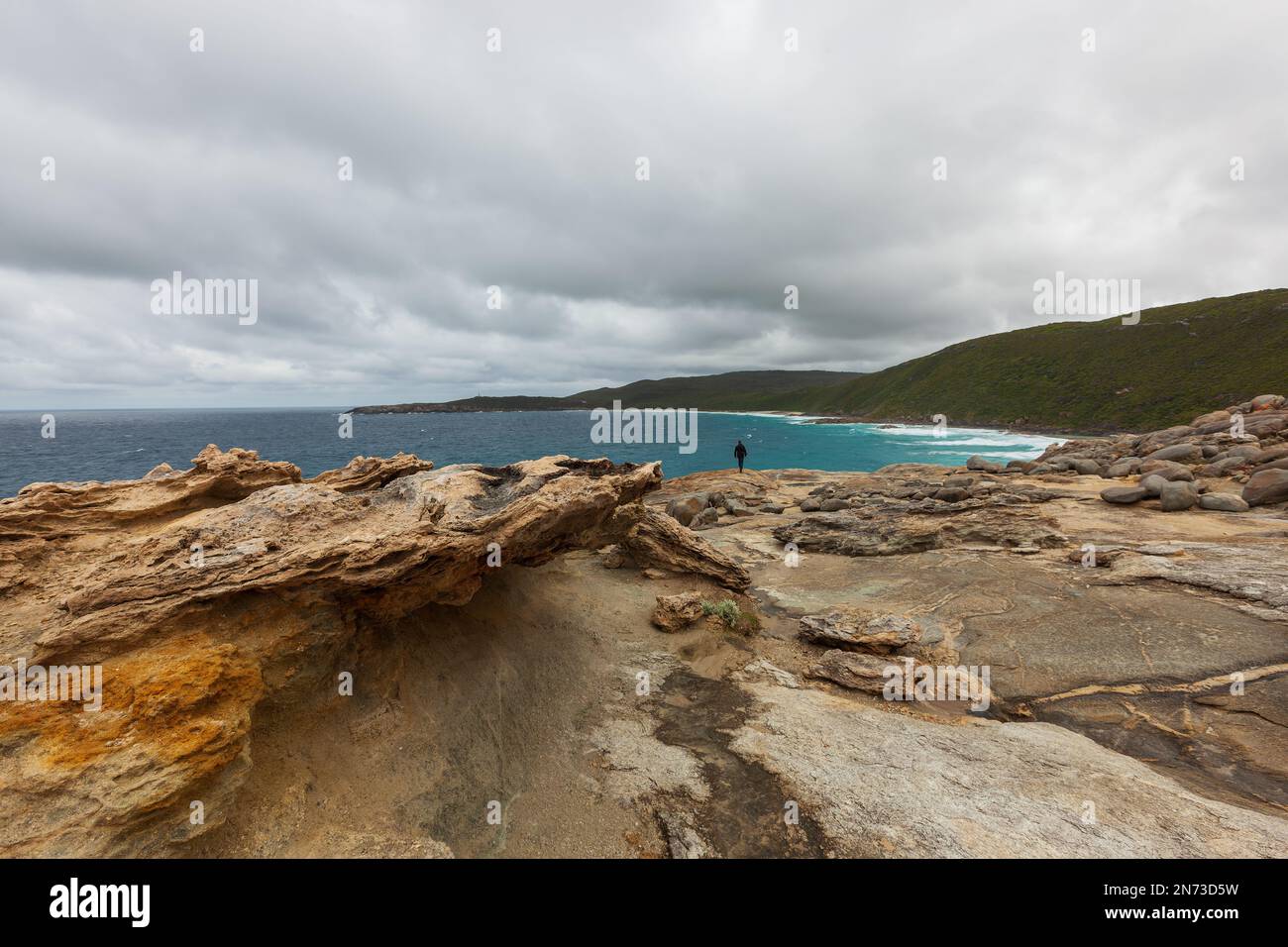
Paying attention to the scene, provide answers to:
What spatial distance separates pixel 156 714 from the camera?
640 cm

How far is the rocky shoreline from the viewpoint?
660cm

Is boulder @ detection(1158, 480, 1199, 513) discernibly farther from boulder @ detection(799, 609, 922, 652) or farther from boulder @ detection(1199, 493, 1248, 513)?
boulder @ detection(799, 609, 922, 652)

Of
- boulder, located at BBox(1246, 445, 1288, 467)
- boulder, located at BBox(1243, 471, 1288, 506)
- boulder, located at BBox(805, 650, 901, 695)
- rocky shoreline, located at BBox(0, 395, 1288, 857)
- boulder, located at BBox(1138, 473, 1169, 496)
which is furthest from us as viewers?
boulder, located at BBox(1246, 445, 1288, 467)

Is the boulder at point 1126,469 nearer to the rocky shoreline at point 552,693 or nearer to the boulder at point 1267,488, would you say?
the boulder at point 1267,488

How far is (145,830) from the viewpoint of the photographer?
5977mm

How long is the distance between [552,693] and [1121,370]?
141 m

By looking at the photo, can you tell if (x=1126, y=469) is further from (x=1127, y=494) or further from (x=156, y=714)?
(x=156, y=714)

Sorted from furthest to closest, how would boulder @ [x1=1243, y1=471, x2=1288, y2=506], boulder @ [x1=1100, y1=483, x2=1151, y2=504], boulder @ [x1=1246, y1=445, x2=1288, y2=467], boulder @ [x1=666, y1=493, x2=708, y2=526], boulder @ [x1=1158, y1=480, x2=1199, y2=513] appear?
boulder @ [x1=666, y1=493, x2=708, y2=526], boulder @ [x1=1246, y1=445, x2=1288, y2=467], boulder @ [x1=1100, y1=483, x2=1151, y2=504], boulder @ [x1=1158, y1=480, x2=1199, y2=513], boulder @ [x1=1243, y1=471, x2=1288, y2=506]

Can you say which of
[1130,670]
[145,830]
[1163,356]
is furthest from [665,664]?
[1163,356]

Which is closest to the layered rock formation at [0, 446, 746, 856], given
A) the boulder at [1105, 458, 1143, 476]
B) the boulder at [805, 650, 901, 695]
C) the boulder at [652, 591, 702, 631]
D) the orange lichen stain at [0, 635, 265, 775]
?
the orange lichen stain at [0, 635, 265, 775]

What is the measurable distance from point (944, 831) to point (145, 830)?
10.3m

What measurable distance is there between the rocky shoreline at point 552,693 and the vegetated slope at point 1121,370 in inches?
4016

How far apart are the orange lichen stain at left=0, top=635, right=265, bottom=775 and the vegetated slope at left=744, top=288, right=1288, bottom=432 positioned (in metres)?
117
